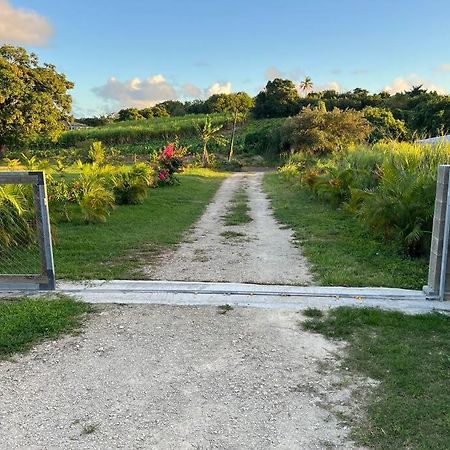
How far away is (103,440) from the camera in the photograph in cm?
260

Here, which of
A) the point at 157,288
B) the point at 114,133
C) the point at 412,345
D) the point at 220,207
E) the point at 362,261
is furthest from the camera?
the point at 114,133

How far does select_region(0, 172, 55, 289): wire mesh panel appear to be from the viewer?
4906 millimetres

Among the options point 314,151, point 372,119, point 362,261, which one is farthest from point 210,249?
point 372,119

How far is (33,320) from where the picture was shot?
4160mm

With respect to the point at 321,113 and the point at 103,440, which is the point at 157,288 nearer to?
the point at 103,440

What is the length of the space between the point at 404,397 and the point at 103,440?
1.99 m

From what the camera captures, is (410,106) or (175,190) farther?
(410,106)

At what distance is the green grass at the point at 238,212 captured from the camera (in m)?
11.0

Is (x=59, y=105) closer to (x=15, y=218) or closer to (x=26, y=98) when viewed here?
(x=26, y=98)

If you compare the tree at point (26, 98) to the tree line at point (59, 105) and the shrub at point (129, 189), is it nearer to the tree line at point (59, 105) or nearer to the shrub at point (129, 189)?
the tree line at point (59, 105)

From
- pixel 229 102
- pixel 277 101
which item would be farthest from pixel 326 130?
pixel 229 102

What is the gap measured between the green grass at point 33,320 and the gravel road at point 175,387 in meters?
0.18

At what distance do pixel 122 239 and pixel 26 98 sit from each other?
29498mm

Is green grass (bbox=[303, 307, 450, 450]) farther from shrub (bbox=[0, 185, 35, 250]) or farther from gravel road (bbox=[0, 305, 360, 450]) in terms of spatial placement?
shrub (bbox=[0, 185, 35, 250])
